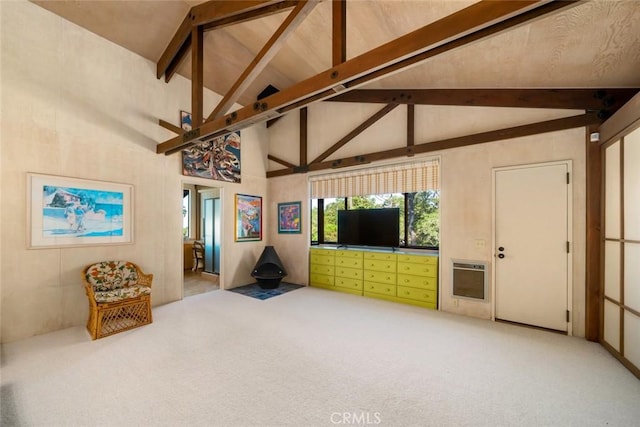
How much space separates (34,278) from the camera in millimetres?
3113

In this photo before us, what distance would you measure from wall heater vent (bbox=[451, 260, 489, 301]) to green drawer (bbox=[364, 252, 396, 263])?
95 centimetres

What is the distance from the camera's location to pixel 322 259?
5383mm

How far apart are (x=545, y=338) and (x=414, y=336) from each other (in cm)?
156

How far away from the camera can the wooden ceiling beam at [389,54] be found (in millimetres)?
1461

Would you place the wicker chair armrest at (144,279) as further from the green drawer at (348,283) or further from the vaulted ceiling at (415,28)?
the vaulted ceiling at (415,28)

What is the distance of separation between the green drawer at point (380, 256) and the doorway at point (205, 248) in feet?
9.94

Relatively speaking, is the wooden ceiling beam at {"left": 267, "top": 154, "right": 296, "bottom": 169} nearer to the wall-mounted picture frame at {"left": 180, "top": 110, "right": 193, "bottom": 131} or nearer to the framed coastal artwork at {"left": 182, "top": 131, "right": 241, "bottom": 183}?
the framed coastal artwork at {"left": 182, "top": 131, "right": 241, "bottom": 183}

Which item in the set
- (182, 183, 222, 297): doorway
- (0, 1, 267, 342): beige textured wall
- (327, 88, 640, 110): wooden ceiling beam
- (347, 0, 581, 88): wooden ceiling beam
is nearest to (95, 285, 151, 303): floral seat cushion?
(0, 1, 267, 342): beige textured wall

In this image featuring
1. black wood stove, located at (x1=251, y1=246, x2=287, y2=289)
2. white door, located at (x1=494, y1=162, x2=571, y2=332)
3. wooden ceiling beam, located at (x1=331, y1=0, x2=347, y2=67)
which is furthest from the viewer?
black wood stove, located at (x1=251, y1=246, x2=287, y2=289)

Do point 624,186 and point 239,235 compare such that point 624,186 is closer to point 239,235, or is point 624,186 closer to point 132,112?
point 239,235

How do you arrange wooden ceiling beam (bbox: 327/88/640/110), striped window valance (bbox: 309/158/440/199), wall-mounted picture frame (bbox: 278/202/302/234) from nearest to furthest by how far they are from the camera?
wooden ceiling beam (bbox: 327/88/640/110) < striped window valance (bbox: 309/158/440/199) < wall-mounted picture frame (bbox: 278/202/302/234)

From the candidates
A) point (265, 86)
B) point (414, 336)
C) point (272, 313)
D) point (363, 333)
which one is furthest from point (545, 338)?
point (265, 86)

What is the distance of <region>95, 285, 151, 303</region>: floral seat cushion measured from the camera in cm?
309

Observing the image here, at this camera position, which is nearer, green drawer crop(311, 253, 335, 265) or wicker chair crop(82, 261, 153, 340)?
wicker chair crop(82, 261, 153, 340)
